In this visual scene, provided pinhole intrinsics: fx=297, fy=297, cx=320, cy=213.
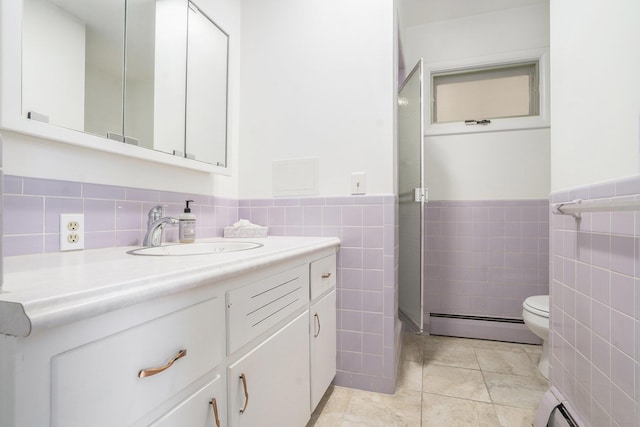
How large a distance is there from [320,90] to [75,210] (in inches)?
52.5

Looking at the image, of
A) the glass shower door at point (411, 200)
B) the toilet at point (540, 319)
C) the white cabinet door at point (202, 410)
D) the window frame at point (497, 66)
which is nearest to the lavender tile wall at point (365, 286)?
the glass shower door at point (411, 200)

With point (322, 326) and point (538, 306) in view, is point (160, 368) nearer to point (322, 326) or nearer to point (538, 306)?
point (322, 326)

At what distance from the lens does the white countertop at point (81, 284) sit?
1.25 feet

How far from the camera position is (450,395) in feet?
5.28

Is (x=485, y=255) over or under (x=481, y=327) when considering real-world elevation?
over

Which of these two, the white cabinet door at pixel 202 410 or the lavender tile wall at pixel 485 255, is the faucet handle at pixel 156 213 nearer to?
the white cabinet door at pixel 202 410

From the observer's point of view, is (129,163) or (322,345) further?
(322,345)

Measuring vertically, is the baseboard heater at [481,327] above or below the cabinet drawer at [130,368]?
below

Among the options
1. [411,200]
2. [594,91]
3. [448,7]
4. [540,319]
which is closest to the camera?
[594,91]

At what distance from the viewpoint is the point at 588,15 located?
43.1 inches

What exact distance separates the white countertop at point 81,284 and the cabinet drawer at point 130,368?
6cm

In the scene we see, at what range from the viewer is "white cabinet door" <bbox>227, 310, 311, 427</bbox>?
80 centimetres

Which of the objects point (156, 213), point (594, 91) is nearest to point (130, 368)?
point (156, 213)

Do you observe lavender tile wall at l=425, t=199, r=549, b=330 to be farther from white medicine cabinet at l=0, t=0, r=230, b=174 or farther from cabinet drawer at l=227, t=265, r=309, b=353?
white medicine cabinet at l=0, t=0, r=230, b=174
